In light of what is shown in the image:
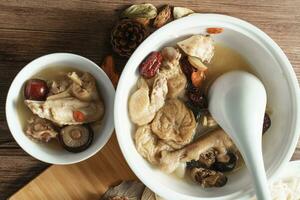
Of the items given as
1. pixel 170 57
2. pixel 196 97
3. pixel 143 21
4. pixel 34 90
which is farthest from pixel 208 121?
pixel 34 90

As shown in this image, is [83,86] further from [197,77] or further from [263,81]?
[263,81]

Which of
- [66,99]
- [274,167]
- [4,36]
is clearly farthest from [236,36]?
[4,36]

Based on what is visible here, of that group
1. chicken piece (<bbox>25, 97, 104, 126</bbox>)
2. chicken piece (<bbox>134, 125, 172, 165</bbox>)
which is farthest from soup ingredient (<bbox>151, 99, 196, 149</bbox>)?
chicken piece (<bbox>25, 97, 104, 126</bbox>)

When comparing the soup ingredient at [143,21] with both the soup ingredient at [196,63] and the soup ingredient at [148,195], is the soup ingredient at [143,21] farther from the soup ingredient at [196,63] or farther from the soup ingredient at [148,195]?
the soup ingredient at [148,195]

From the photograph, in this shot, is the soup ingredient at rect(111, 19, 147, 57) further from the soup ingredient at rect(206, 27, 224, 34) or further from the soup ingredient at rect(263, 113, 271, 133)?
the soup ingredient at rect(263, 113, 271, 133)

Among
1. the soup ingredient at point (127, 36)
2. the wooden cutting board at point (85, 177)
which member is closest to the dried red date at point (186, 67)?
the soup ingredient at point (127, 36)

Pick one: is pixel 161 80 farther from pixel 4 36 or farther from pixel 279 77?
pixel 4 36

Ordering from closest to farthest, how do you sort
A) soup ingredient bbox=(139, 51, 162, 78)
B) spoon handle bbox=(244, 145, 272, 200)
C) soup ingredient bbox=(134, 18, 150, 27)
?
spoon handle bbox=(244, 145, 272, 200)
soup ingredient bbox=(139, 51, 162, 78)
soup ingredient bbox=(134, 18, 150, 27)
